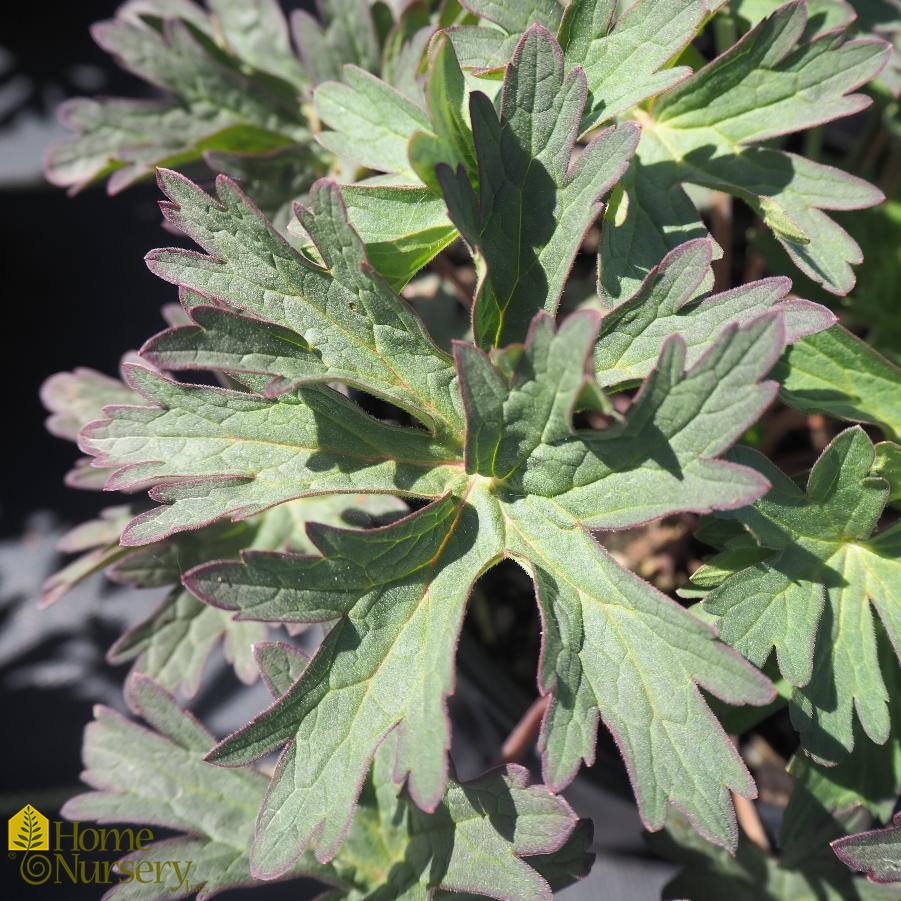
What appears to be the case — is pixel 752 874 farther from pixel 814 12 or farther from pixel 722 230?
pixel 814 12

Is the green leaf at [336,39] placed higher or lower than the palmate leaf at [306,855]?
higher

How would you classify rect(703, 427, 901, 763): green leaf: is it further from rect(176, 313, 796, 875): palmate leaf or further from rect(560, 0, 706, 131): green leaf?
rect(560, 0, 706, 131): green leaf

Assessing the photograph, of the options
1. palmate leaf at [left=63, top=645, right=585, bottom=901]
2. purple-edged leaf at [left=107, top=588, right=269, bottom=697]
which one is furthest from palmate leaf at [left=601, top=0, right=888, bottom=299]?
purple-edged leaf at [left=107, top=588, right=269, bottom=697]

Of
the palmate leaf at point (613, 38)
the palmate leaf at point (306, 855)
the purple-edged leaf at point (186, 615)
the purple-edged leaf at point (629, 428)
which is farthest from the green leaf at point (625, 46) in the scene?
the palmate leaf at point (306, 855)

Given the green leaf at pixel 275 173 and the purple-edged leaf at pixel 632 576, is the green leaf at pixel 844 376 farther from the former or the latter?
the green leaf at pixel 275 173

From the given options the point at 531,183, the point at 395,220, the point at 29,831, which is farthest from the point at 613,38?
the point at 29,831

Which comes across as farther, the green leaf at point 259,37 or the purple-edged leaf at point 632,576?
the green leaf at point 259,37
